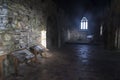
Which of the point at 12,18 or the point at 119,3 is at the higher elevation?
the point at 119,3

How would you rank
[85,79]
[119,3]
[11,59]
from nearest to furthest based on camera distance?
1. [85,79]
2. [11,59]
3. [119,3]

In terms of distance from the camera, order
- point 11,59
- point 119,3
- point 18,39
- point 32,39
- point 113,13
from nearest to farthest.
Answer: point 11,59 → point 18,39 → point 32,39 → point 119,3 → point 113,13

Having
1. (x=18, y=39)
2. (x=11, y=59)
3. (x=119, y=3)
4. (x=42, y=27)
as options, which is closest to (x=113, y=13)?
(x=119, y=3)

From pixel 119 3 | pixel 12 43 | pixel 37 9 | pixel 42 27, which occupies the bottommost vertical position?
pixel 12 43

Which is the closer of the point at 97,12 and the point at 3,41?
the point at 3,41

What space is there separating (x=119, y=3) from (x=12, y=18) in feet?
24.5

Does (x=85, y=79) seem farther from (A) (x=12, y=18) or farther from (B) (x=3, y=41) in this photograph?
(A) (x=12, y=18)

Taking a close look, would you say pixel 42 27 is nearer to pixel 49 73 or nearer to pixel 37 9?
pixel 37 9

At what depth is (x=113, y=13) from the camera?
34.2ft

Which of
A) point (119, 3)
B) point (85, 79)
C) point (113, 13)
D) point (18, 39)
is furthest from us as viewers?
point (113, 13)

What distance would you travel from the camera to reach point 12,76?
4164 millimetres

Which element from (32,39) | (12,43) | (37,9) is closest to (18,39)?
(12,43)

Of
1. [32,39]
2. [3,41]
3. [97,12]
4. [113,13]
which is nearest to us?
[3,41]

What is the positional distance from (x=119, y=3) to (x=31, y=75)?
7.88m
